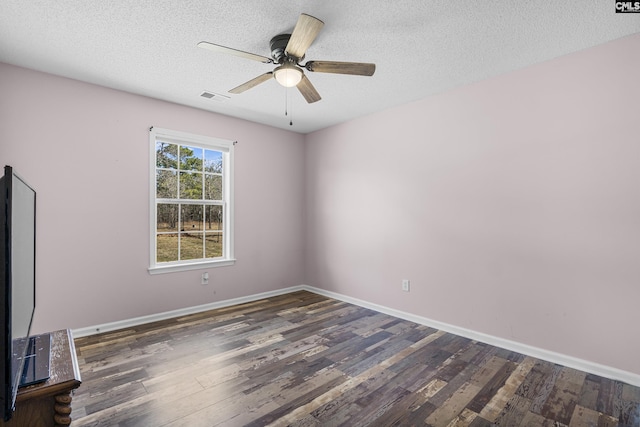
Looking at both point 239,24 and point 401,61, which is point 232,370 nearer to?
point 239,24

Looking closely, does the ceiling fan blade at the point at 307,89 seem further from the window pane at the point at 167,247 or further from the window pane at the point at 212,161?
the window pane at the point at 167,247

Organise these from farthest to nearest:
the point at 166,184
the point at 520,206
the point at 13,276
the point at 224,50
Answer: the point at 166,184 → the point at 520,206 → the point at 224,50 → the point at 13,276

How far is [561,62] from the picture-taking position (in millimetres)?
2656

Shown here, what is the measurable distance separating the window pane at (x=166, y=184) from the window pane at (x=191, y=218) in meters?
0.23

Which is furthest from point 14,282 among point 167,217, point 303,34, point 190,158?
point 190,158

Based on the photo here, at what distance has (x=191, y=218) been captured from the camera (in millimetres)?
4074

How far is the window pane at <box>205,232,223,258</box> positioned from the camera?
4250 millimetres

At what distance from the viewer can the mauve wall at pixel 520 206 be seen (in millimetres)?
2408

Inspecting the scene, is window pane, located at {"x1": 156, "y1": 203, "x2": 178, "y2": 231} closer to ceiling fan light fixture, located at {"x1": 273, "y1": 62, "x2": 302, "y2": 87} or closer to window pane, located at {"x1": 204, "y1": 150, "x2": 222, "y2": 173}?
window pane, located at {"x1": 204, "y1": 150, "x2": 222, "y2": 173}

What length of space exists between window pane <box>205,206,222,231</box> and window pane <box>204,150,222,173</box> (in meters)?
0.52

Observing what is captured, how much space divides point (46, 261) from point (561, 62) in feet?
16.2

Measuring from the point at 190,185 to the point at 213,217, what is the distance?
519mm

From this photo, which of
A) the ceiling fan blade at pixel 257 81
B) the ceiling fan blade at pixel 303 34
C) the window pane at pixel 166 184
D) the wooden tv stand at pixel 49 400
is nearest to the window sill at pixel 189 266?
the window pane at pixel 166 184
